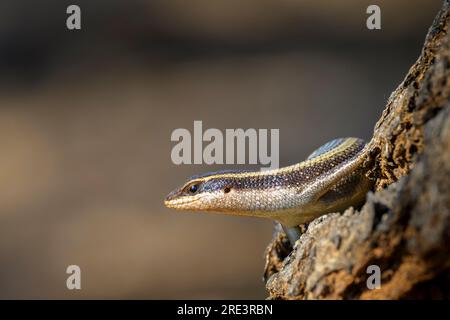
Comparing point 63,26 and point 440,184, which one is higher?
point 63,26

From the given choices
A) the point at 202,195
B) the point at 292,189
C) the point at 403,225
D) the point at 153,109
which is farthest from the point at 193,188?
the point at 153,109

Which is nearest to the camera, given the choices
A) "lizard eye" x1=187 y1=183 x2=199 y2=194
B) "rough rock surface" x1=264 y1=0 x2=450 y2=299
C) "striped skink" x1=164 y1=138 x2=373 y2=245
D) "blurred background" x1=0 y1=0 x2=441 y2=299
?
"rough rock surface" x1=264 y1=0 x2=450 y2=299

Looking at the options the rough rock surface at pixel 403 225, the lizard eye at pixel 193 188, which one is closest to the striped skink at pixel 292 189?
the lizard eye at pixel 193 188

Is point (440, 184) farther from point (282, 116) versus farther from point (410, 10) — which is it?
point (410, 10)

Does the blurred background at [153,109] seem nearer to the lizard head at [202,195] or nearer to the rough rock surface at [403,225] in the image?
the lizard head at [202,195]

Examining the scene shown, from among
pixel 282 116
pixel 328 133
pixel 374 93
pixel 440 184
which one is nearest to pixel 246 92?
pixel 282 116

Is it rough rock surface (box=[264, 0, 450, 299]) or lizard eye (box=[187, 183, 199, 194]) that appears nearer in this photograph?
rough rock surface (box=[264, 0, 450, 299])

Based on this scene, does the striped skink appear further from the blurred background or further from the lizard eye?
the blurred background

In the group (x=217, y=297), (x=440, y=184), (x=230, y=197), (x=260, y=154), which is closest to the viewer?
(x=440, y=184)

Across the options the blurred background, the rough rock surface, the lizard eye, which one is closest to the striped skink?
the lizard eye
